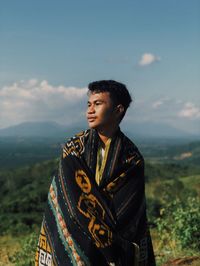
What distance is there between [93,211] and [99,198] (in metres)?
0.09

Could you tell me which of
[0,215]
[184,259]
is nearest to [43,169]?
[0,215]

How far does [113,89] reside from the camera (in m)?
2.92

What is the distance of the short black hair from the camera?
2918 millimetres

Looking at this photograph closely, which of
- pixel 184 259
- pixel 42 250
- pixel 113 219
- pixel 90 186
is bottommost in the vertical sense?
pixel 184 259

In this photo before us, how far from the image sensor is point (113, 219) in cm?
276

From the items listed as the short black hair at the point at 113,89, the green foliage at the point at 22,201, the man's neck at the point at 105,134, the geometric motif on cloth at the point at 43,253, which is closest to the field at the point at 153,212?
the green foliage at the point at 22,201

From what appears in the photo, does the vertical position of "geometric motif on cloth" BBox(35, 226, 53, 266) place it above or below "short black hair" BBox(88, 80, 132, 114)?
below

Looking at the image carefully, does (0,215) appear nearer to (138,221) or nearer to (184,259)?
(184,259)

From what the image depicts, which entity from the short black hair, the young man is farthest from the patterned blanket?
the short black hair

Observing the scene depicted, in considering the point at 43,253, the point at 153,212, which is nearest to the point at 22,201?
the point at 153,212

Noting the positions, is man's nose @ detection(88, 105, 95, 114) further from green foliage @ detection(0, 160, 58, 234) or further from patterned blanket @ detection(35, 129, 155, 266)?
green foliage @ detection(0, 160, 58, 234)

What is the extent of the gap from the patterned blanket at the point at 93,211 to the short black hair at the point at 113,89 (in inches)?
10.1

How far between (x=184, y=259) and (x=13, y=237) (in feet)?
93.0

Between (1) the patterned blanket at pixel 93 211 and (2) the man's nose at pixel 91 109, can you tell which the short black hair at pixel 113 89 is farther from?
(1) the patterned blanket at pixel 93 211
